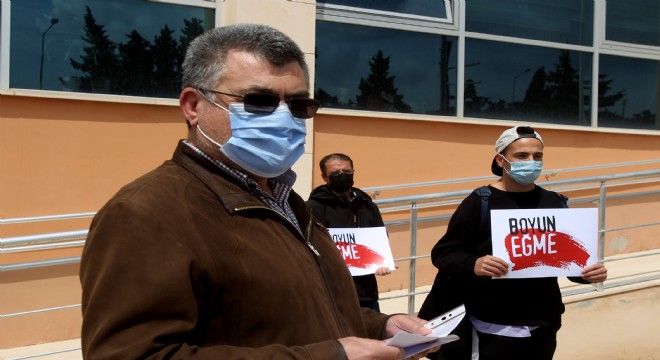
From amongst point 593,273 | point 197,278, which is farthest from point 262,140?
point 593,273

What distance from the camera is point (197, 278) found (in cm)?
169

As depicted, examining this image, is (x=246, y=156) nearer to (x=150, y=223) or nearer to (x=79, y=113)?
(x=150, y=223)

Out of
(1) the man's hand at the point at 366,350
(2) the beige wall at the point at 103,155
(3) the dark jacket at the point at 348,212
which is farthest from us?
(2) the beige wall at the point at 103,155

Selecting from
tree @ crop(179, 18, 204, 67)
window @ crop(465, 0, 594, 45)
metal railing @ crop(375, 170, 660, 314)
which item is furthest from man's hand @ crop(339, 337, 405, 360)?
window @ crop(465, 0, 594, 45)

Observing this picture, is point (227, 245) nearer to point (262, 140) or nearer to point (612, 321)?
point (262, 140)

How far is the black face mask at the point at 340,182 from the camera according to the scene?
564 centimetres

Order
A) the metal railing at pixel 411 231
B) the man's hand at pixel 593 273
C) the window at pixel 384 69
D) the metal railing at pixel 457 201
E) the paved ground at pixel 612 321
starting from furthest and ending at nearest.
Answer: the window at pixel 384 69 < the paved ground at pixel 612 321 < the metal railing at pixel 457 201 < the metal railing at pixel 411 231 < the man's hand at pixel 593 273

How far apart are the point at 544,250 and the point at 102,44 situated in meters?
4.56

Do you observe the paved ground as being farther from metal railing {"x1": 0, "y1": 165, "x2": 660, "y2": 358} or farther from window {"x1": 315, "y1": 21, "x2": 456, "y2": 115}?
window {"x1": 315, "y1": 21, "x2": 456, "y2": 115}

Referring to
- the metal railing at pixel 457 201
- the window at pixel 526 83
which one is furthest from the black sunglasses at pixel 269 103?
the window at pixel 526 83

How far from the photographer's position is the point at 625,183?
934cm

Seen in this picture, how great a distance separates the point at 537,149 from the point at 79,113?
163 inches

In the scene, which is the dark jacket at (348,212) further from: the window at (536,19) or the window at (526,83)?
the window at (536,19)

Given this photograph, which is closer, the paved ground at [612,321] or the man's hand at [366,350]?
the man's hand at [366,350]
